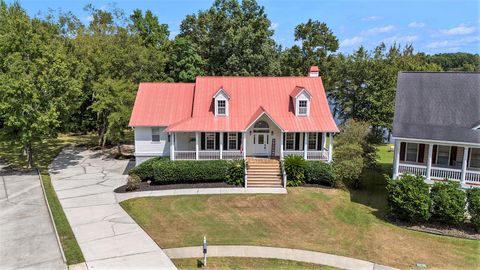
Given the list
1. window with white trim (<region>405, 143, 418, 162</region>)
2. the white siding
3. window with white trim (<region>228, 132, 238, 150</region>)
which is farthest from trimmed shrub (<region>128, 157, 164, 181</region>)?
window with white trim (<region>405, 143, 418, 162</region>)

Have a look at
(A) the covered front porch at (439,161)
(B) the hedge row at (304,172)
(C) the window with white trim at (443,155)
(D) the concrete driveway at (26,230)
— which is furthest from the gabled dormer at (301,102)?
(D) the concrete driveway at (26,230)

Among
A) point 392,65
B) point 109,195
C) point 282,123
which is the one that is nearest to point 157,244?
point 109,195

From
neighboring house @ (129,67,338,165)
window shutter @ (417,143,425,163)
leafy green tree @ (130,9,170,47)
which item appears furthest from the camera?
leafy green tree @ (130,9,170,47)

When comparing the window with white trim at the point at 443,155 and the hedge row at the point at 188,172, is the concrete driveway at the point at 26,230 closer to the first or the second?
the hedge row at the point at 188,172

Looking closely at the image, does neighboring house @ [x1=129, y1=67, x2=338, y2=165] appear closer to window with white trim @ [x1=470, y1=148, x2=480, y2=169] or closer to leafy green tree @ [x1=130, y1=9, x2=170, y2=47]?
window with white trim @ [x1=470, y1=148, x2=480, y2=169]

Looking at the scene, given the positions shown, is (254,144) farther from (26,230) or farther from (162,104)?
(26,230)

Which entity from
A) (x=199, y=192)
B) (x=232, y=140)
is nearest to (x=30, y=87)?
(x=199, y=192)

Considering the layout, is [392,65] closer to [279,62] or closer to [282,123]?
[279,62]
